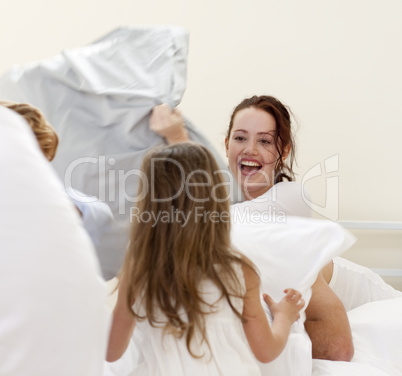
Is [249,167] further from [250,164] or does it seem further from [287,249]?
[287,249]

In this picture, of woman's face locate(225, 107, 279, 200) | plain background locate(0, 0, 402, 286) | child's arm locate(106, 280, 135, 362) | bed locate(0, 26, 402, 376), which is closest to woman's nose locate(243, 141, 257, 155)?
woman's face locate(225, 107, 279, 200)

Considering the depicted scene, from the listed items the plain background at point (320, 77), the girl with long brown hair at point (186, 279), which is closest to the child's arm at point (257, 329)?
the girl with long brown hair at point (186, 279)

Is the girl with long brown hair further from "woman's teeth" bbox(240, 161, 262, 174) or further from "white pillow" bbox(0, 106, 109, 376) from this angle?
"woman's teeth" bbox(240, 161, 262, 174)

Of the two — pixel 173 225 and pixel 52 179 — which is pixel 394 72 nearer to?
pixel 173 225

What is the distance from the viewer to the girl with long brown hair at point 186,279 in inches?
40.7

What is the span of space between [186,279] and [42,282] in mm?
351

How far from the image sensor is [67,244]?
2.45 ft

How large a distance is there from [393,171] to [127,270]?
5.17ft

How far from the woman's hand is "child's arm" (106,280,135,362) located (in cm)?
33

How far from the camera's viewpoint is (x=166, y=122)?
118 cm

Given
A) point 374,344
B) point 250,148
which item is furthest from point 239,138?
point 374,344

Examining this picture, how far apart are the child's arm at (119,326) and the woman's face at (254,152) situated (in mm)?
640

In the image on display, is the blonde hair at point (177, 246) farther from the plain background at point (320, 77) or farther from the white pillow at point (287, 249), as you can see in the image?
the plain background at point (320, 77)

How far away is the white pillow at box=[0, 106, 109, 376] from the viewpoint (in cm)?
71
